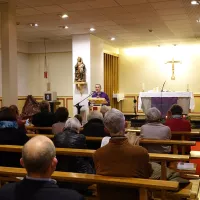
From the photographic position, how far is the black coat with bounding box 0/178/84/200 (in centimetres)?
138

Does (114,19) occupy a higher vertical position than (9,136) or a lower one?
higher

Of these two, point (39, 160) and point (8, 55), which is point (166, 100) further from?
point (39, 160)

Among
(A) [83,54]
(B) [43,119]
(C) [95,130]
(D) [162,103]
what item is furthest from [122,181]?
(D) [162,103]

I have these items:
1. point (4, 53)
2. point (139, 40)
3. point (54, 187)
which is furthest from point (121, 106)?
point (54, 187)

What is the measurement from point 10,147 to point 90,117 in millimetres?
1414

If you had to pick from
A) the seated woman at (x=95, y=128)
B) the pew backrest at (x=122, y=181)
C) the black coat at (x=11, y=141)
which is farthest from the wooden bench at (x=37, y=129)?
the pew backrest at (x=122, y=181)

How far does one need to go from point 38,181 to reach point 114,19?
6.48 metres

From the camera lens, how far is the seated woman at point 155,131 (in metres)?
3.73

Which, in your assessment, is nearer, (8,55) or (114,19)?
(8,55)

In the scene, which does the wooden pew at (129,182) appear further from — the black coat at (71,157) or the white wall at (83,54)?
the white wall at (83,54)

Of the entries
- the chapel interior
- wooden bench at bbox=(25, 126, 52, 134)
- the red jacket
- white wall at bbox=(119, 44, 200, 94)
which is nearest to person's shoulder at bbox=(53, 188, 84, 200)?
the red jacket

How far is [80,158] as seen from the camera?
10.4ft

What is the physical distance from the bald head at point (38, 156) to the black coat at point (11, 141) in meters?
1.98

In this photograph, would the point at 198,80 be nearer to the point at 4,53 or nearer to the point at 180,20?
the point at 180,20
